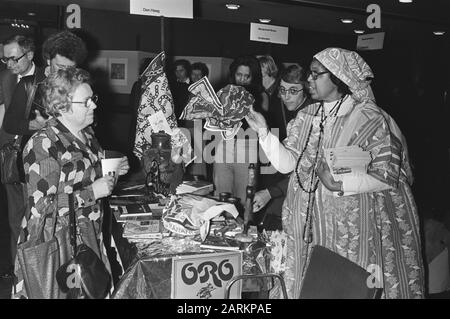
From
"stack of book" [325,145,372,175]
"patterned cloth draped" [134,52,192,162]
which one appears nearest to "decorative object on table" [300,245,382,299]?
"stack of book" [325,145,372,175]

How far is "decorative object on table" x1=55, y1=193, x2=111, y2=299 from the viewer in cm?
184

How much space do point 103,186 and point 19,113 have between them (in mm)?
1228

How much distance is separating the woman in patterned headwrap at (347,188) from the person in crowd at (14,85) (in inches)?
62.0

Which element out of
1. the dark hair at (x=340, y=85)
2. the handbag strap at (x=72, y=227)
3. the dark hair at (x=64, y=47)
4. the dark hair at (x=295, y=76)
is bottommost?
the handbag strap at (x=72, y=227)

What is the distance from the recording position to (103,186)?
2.07 m

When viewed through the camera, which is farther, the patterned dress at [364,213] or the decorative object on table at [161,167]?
the decorative object on table at [161,167]

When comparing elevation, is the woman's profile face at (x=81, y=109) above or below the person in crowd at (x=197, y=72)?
below

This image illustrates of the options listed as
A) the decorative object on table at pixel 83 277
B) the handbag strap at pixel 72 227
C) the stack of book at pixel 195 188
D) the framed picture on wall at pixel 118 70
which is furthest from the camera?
the framed picture on wall at pixel 118 70

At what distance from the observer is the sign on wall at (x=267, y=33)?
12.0 ft

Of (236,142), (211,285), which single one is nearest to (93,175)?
(211,285)

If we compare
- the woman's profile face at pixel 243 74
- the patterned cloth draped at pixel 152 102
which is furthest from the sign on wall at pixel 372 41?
the patterned cloth draped at pixel 152 102

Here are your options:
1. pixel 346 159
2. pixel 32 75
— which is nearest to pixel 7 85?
pixel 32 75

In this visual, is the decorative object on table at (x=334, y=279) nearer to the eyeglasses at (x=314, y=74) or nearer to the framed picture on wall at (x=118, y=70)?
the eyeglasses at (x=314, y=74)

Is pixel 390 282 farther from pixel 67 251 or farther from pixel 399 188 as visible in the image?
pixel 67 251
